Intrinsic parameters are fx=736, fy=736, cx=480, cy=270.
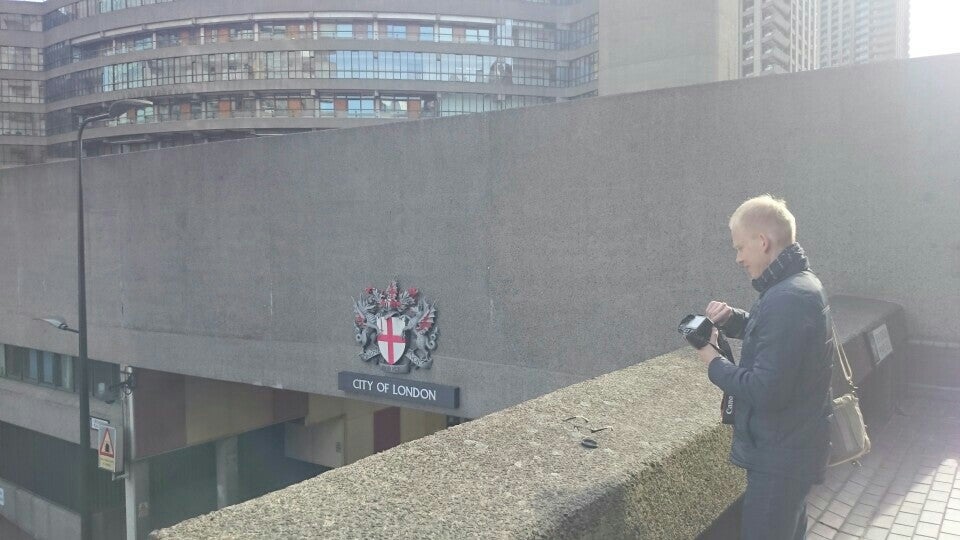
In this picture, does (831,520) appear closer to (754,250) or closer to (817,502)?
(817,502)

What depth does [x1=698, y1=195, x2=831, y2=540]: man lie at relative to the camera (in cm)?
229

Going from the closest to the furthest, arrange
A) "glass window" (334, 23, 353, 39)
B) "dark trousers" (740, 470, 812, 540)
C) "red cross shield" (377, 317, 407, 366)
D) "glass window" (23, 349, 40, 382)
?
"dark trousers" (740, 470, 812, 540) < "red cross shield" (377, 317, 407, 366) < "glass window" (23, 349, 40, 382) < "glass window" (334, 23, 353, 39)

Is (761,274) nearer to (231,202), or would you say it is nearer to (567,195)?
(567,195)

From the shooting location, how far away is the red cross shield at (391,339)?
12.0m

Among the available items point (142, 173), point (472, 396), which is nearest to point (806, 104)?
point (472, 396)

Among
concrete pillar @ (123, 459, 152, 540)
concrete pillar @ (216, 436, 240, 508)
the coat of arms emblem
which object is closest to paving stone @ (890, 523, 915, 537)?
the coat of arms emblem

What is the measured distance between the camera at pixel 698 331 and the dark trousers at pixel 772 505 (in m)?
0.47

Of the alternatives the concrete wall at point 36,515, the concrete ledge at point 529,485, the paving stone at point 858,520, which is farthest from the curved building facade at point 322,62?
the concrete ledge at point 529,485

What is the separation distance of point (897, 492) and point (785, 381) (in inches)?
106

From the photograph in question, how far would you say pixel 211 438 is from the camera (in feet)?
57.9

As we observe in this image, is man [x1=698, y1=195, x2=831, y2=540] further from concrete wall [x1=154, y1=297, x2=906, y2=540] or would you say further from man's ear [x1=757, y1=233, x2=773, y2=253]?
concrete wall [x1=154, y1=297, x2=906, y2=540]

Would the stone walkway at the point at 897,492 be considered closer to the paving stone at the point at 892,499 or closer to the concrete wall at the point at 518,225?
the paving stone at the point at 892,499

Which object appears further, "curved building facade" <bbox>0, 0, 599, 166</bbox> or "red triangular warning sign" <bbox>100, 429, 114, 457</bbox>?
"curved building facade" <bbox>0, 0, 599, 166</bbox>

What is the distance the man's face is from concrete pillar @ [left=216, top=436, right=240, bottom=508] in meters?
18.0
